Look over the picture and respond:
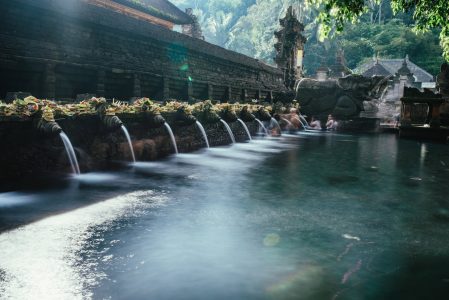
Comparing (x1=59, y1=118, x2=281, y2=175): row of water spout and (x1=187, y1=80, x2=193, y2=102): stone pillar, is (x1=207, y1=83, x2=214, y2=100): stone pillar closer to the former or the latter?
(x1=187, y1=80, x2=193, y2=102): stone pillar

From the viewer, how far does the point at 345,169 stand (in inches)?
374

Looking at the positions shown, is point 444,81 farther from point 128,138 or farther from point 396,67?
point 396,67

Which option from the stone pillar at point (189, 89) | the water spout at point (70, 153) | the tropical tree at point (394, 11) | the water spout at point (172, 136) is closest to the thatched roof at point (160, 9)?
the stone pillar at point (189, 89)

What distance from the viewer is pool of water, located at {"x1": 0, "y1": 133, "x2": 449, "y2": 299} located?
3154mm

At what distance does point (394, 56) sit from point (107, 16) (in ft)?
197

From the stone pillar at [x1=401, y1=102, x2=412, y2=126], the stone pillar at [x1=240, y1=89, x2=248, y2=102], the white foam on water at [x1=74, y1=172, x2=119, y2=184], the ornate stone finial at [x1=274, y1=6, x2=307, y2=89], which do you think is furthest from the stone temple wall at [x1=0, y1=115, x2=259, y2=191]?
the ornate stone finial at [x1=274, y1=6, x2=307, y2=89]

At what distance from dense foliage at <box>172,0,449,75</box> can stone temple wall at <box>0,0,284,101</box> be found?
114ft

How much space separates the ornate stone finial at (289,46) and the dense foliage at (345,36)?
609 inches

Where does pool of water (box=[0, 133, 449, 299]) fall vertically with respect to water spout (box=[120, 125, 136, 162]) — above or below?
below

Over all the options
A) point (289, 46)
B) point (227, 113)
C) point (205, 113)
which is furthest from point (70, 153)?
point (289, 46)

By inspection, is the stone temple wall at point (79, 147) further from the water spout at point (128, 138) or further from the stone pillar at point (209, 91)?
the stone pillar at point (209, 91)

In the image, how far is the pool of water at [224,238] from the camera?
124 inches

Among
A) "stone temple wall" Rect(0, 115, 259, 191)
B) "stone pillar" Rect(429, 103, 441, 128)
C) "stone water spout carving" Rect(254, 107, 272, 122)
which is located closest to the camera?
"stone temple wall" Rect(0, 115, 259, 191)

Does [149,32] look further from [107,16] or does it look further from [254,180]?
[254,180]
